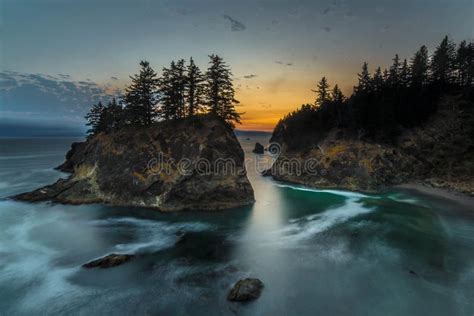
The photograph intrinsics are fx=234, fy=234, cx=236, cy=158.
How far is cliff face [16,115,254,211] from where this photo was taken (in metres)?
30.0

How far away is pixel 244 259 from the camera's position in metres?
18.2

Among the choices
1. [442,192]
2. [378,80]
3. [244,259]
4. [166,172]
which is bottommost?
[244,259]

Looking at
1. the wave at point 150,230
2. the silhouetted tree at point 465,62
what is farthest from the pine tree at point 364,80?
the wave at point 150,230

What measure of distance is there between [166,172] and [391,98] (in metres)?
45.5

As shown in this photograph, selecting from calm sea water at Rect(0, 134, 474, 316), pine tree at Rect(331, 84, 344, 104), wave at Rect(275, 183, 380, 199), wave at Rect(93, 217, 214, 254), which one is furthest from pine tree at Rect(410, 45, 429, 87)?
wave at Rect(93, 217, 214, 254)

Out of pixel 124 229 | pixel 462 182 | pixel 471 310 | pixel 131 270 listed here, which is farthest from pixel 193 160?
pixel 462 182

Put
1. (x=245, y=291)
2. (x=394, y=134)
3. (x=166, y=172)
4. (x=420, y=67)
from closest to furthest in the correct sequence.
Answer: (x=245, y=291), (x=166, y=172), (x=394, y=134), (x=420, y=67)

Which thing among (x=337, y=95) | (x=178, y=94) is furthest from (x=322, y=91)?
(x=178, y=94)

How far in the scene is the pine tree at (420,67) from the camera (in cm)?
5364

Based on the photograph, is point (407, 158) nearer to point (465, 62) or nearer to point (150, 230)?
point (465, 62)

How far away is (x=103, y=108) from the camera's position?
62406mm

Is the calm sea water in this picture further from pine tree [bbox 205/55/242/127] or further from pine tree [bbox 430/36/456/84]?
pine tree [bbox 430/36/456/84]

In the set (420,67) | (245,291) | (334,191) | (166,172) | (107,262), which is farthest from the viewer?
(420,67)

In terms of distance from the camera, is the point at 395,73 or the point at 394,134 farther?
the point at 395,73
